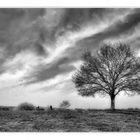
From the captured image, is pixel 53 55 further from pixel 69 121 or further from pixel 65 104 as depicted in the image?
pixel 69 121

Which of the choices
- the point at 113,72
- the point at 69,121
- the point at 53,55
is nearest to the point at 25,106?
the point at 69,121

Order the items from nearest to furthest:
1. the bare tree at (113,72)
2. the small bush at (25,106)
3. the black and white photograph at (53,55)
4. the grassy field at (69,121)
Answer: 1. the grassy field at (69,121)
2. the black and white photograph at (53,55)
3. the small bush at (25,106)
4. the bare tree at (113,72)

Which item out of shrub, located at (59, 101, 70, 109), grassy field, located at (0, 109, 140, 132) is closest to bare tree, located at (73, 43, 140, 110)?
grassy field, located at (0, 109, 140, 132)

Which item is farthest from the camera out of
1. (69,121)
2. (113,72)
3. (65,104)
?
(113,72)

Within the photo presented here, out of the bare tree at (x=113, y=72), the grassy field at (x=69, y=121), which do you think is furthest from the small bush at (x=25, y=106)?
the bare tree at (x=113, y=72)

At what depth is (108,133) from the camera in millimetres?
8312

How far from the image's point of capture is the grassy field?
8.46 metres

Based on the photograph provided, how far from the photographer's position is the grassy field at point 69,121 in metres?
8.46

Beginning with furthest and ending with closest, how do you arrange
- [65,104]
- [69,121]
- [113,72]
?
[113,72]
[65,104]
[69,121]

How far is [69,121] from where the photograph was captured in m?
9.13

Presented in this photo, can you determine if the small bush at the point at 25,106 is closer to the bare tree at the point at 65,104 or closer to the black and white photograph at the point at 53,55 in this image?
the black and white photograph at the point at 53,55

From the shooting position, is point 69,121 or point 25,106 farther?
point 25,106
